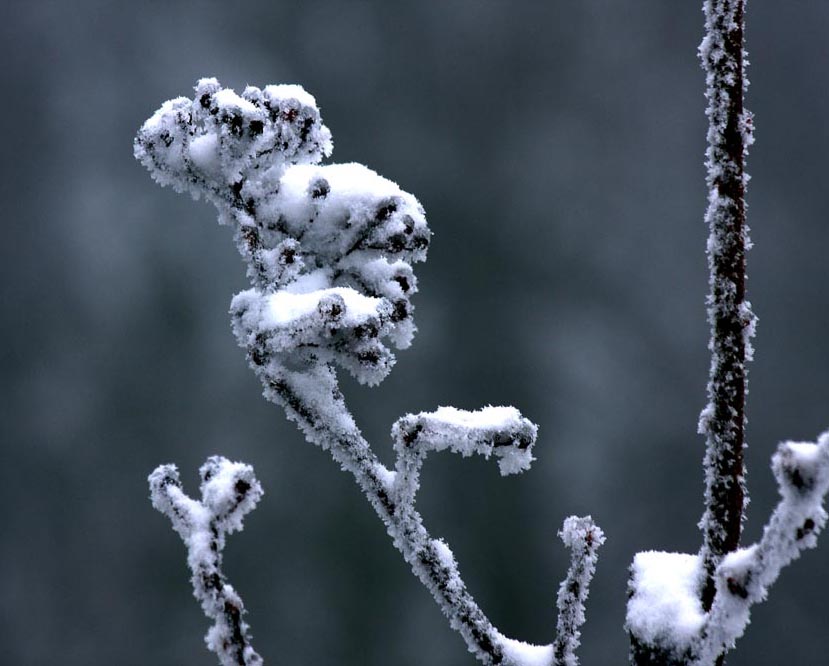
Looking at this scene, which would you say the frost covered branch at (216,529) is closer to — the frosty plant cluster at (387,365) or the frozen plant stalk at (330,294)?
the frosty plant cluster at (387,365)

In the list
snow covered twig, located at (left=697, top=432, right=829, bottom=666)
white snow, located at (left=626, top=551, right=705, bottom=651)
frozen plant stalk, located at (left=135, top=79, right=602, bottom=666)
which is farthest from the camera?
frozen plant stalk, located at (left=135, top=79, right=602, bottom=666)

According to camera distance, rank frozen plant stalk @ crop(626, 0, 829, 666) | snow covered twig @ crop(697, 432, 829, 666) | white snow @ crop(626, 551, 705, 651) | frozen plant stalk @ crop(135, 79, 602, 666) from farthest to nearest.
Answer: frozen plant stalk @ crop(135, 79, 602, 666), white snow @ crop(626, 551, 705, 651), frozen plant stalk @ crop(626, 0, 829, 666), snow covered twig @ crop(697, 432, 829, 666)

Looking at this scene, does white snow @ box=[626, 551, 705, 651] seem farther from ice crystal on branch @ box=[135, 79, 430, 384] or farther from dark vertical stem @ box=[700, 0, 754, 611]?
ice crystal on branch @ box=[135, 79, 430, 384]

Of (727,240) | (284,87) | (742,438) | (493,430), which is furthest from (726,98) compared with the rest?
(284,87)

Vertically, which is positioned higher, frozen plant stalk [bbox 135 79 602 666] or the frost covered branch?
frozen plant stalk [bbox 135 79 602 666]

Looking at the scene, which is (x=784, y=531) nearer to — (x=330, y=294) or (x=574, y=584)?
(x=574, y=584)

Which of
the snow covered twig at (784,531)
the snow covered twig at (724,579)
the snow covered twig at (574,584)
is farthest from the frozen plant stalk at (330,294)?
the snow covered twig at (784,531)

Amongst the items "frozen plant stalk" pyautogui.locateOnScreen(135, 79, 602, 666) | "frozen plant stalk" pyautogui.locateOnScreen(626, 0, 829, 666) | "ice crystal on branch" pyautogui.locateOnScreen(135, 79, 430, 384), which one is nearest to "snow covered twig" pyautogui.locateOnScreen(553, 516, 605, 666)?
"frozen plant stalk" pyautogui.locateOnScreen(135, 79, 602, 666)

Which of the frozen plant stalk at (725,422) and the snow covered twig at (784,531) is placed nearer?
the snow covered twig at (784,531)
